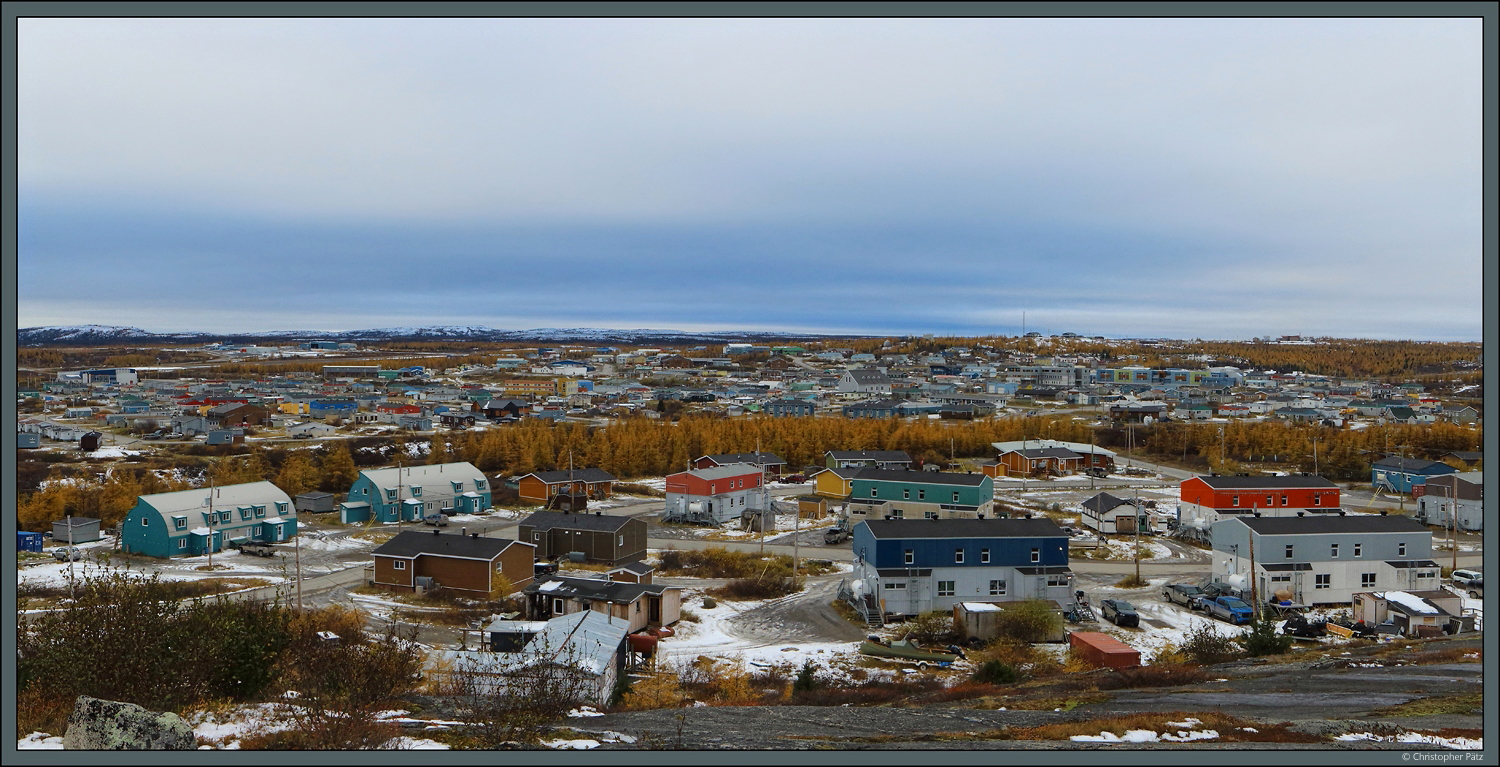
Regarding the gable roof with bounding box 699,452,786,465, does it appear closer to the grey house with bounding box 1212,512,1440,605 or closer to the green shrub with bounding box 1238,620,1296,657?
the grey house with bounding box 1212,512,1440,605

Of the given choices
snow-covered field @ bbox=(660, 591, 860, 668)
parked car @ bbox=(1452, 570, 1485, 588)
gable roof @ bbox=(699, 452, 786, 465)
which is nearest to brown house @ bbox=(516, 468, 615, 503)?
gable roof @ bbox=(699, 452, 786, 465)

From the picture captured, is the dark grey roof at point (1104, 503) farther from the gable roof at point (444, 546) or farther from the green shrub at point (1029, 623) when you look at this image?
the gable roof at point (444, 546)

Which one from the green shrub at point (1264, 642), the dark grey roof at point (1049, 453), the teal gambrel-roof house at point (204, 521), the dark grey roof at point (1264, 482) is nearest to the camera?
the green shrub at point (1264, 642)

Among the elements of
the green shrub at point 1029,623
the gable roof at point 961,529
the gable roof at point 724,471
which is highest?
the gable roof at point 961,529

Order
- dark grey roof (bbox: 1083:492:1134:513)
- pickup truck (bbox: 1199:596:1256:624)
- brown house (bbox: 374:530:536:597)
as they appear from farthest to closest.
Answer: dark grey roof (bbox: 1083:492:1134:513), brown house (bbox: 374:530:536:597), pickup truck (bbox: 1199:596:1256:624)

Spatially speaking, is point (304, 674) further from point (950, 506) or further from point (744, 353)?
point (744, 353)

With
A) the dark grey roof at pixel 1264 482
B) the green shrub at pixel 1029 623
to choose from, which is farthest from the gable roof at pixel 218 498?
the dark grey roof at pixel 1264 482
